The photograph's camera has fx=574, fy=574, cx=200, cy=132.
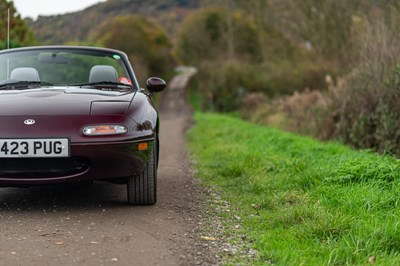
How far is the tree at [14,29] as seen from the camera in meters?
10.7

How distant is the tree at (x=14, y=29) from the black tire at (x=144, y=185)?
22.3ft

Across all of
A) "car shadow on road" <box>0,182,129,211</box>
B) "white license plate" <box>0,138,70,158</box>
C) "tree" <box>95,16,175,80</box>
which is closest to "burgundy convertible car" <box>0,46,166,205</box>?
Result: "white license plate" <box>0,138,70,158</box>

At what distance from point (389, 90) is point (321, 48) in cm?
1795

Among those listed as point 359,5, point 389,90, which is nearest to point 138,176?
point 389,90

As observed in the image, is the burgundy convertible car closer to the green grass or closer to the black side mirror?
the black side mirror

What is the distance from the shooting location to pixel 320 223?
4098 mm

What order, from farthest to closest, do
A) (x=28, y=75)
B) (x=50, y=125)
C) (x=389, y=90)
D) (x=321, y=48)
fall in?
(x=321, y=48), (x=389, y=90), (x=28, y=75), (x=50, y=125)

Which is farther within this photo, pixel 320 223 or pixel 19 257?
pixel 320 223

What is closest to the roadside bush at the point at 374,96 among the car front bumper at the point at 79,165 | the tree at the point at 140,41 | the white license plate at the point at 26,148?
the car front bumper at the point at 79,165

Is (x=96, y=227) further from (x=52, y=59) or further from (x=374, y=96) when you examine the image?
(x=374, y=96)

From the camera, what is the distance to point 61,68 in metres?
6.45

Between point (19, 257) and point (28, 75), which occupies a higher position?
point (28, 75)

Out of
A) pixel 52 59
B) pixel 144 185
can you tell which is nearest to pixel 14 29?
pixel 52 59

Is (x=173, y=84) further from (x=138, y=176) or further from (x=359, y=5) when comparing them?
(x=138, y=176)
